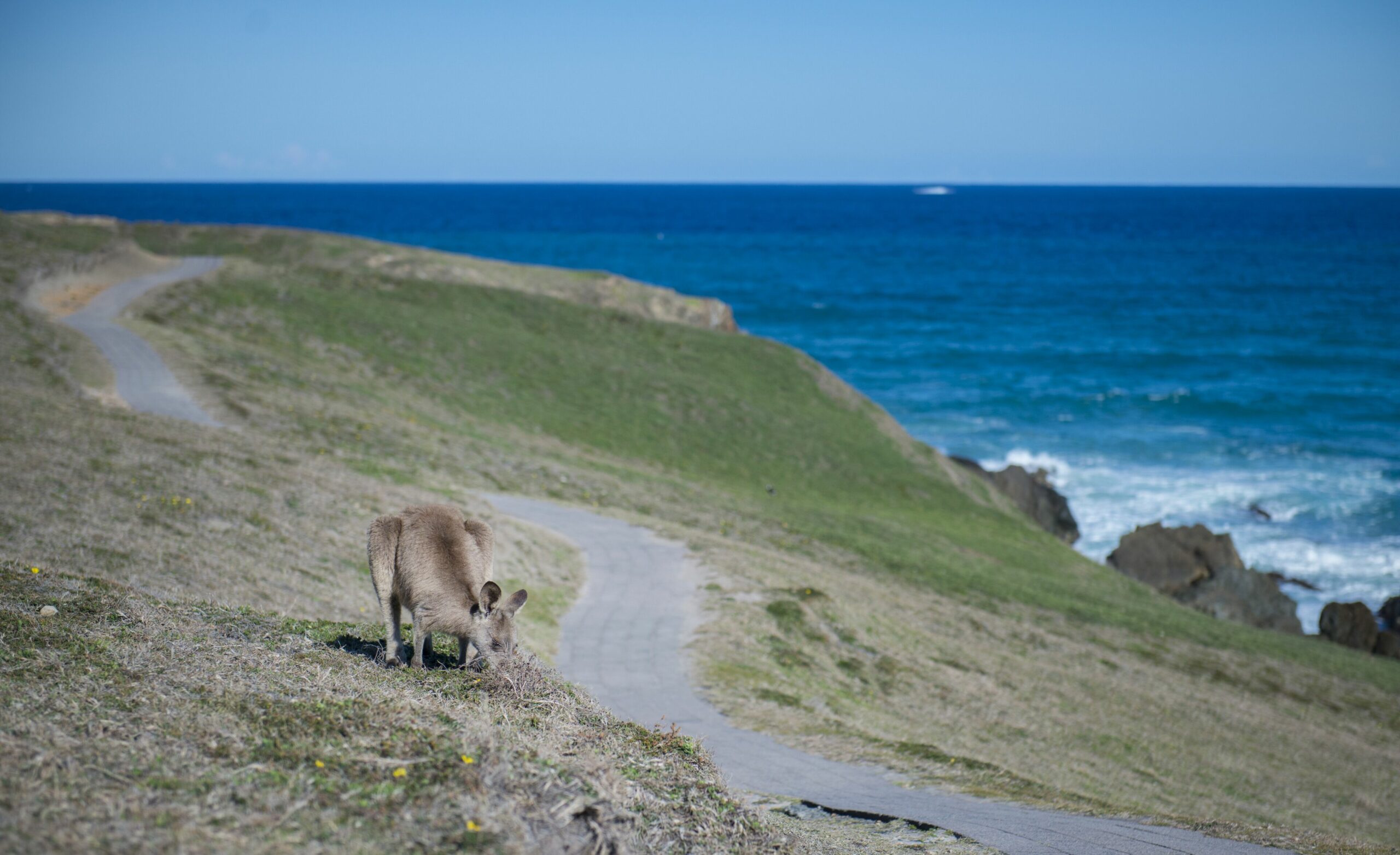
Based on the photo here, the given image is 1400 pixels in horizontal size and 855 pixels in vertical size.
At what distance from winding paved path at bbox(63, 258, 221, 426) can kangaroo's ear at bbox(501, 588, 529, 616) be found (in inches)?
787

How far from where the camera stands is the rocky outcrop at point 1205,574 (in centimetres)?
3459

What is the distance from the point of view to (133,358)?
101 feet

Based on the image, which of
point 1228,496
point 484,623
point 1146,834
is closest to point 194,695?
point 484,623

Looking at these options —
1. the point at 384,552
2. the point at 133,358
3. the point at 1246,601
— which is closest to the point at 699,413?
the point at 133,358

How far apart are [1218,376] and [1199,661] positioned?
6134 cm

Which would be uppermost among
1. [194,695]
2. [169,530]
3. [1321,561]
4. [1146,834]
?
[194,695]

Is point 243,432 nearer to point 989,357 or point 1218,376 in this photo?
point 989,357

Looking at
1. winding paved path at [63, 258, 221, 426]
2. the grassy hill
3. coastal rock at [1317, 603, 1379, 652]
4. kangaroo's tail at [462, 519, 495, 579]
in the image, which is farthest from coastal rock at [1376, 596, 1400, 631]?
winding paved path at [63, 258, 221, 426]

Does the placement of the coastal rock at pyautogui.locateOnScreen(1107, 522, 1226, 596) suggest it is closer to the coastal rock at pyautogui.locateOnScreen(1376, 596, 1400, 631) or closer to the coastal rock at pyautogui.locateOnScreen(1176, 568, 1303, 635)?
the coastal rock at pyautogui.locateOnScreen(1176, 568, 1303, 635)

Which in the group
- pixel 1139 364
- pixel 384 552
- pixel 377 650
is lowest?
pixel 377 650

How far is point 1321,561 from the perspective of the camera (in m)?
43.1

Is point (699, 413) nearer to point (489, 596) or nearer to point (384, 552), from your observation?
point (384, 552)

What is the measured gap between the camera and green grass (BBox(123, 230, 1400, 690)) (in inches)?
1166

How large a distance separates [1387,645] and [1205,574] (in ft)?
20.1
